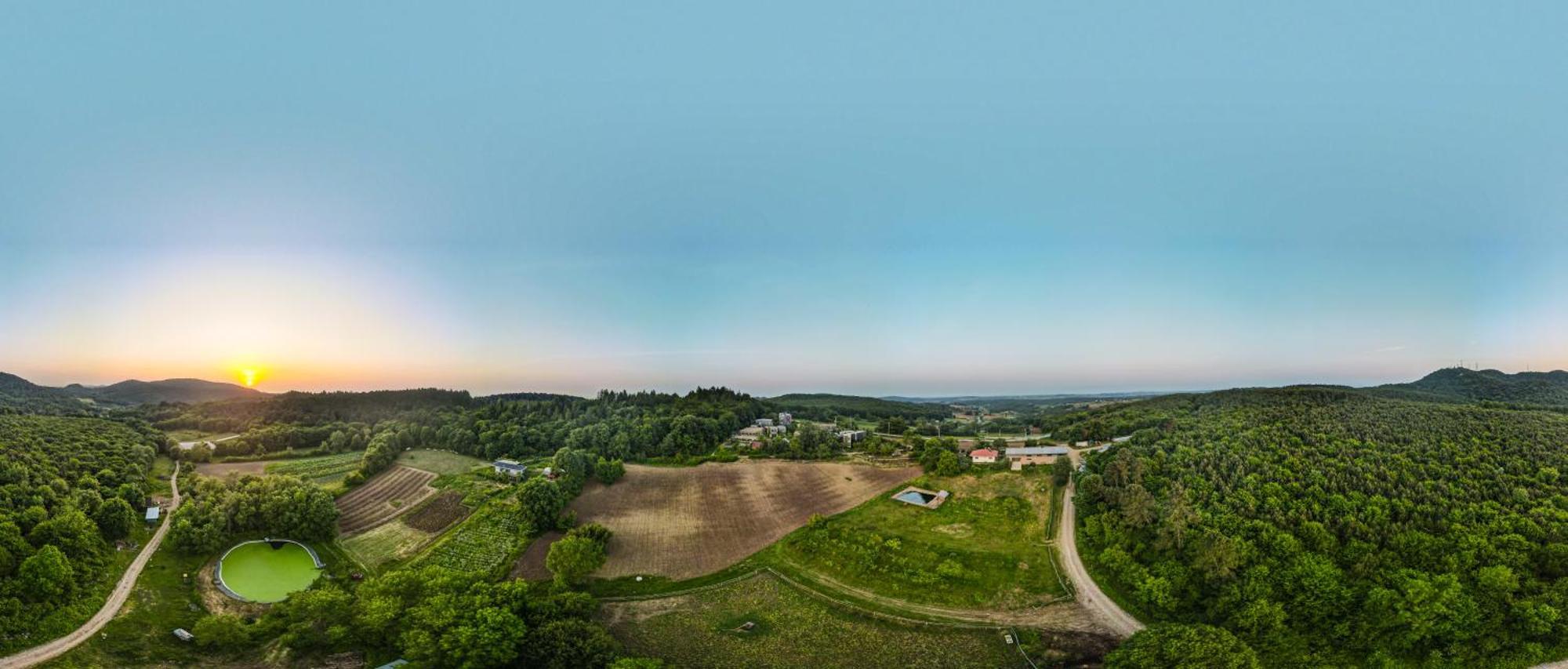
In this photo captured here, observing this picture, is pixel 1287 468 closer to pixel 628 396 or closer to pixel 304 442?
pixel 628 396

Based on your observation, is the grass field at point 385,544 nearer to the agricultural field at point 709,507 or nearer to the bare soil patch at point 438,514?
the bare soil patch at point 438,514

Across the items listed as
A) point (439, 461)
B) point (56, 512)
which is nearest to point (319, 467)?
point (439, 461)

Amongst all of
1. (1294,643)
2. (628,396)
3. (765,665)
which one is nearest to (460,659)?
(765,665)

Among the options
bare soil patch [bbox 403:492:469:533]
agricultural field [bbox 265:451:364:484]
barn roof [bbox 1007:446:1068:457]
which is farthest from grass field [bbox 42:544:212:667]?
→ barn roof [bbox 1007:446:1068:457]

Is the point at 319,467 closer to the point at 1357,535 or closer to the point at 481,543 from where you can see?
the point at 481,543

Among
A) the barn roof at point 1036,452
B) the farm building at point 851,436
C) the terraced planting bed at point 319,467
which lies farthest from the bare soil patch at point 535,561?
the barn roof at point 1036,452
